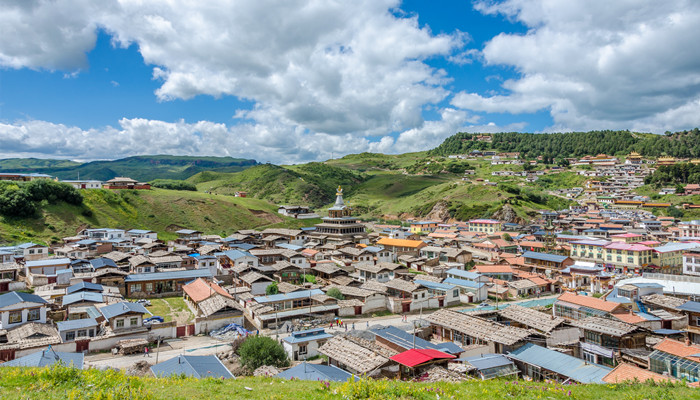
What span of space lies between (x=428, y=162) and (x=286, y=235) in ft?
429

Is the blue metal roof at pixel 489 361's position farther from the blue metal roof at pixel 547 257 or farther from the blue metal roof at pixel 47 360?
the blue metal roof at pixel 547 257

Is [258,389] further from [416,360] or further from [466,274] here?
[466,274]

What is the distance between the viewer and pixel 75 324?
2491cm

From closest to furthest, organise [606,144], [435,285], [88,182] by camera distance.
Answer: [435,285] → [88,182] → [606,144]

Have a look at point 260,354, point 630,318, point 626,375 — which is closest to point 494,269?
point 630,318

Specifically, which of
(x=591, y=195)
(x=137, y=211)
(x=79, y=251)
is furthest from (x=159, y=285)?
(x=591, y=195)

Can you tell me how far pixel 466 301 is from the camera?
38.7 metres

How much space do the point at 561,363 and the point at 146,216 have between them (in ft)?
242

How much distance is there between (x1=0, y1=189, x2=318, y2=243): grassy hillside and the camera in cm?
5866

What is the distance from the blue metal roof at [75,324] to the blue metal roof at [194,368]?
9.53 metres

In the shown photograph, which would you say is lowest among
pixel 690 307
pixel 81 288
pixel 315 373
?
pixel 690 307

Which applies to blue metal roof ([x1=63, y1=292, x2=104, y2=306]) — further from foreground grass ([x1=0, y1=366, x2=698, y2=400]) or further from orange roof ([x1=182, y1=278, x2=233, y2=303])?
foreground grass ([x1=0, y1=366, x2=698, y2=400])

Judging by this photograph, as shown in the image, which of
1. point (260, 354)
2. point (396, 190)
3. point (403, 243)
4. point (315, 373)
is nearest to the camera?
point (315, 373)

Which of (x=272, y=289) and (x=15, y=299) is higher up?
(x=15, y=299)
